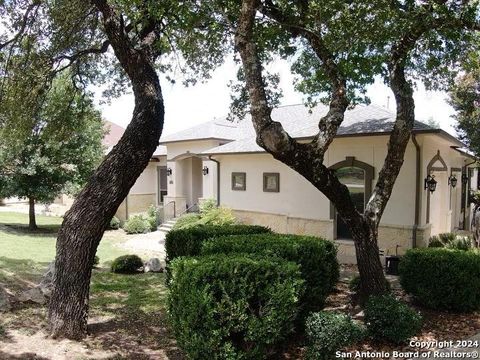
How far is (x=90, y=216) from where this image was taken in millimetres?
5914

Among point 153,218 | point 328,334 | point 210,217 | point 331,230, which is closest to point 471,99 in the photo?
point 331,230

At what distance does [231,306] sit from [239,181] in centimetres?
1208

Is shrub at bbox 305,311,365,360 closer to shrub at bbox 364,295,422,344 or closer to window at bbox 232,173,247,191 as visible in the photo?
shrub at bbox 364,295,422,344

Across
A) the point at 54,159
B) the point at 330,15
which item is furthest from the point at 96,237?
the point at 54,159

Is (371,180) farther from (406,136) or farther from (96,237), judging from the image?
(96,237)

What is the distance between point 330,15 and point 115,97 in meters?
8.09

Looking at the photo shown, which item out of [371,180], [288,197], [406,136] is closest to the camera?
[406,136]

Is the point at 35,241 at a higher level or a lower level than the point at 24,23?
lower

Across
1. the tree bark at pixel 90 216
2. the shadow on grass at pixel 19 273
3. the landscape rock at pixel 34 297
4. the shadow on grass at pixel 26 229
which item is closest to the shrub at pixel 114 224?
the shadow on grass at pixel 26 229

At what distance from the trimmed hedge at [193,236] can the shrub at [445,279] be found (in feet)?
10.4

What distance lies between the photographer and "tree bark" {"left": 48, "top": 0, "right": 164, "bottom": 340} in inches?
228

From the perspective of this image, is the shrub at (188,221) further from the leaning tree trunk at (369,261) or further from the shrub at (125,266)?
the leaning tree trunk at (369,261)

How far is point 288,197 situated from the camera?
1448 cm

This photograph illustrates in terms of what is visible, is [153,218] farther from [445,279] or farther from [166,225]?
[445,279]
